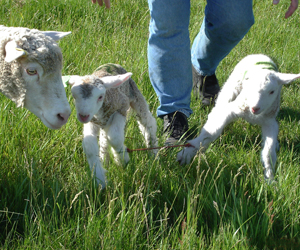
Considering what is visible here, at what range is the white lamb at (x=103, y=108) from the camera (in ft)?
7.07

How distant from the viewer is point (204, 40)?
3764 mm

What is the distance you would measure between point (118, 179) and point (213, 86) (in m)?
2.05

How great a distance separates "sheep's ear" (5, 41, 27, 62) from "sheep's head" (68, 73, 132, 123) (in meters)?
0.40

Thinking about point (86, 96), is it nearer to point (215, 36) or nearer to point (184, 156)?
point (184, 156)

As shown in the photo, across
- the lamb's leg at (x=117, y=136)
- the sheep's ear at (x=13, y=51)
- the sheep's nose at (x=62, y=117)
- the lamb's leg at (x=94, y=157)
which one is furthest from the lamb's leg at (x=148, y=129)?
the sheep's ear at (x=13, y=51)

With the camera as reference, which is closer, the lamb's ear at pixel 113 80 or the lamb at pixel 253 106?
the lamb's ear at pixel 113 80

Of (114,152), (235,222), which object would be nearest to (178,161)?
(114,152)

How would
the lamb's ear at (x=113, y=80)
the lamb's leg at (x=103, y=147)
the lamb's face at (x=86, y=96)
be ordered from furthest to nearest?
the lamb's leg at (x=103, y=147) < the lamb's ear at (x=113, y=80) < the lamb's face at (x=86, y=96)

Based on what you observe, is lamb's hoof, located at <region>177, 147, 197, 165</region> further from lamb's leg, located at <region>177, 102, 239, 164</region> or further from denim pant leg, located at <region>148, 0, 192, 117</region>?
denim pant leg, located at <region>148, 0, 192, 117</region>

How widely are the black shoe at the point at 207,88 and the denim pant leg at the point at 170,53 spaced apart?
2.23 feet

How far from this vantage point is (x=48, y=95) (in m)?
1.98

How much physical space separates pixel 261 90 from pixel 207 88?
1364 mm

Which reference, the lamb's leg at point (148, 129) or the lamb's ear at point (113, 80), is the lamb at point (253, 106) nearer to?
the lamb's leg at point (148, 129)

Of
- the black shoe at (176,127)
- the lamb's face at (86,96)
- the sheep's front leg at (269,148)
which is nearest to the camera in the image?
the lamb's face at (86,96)
